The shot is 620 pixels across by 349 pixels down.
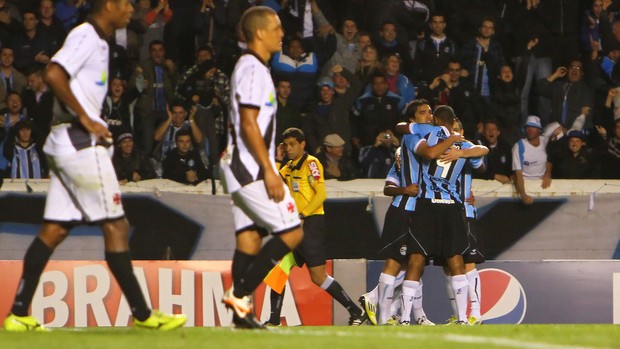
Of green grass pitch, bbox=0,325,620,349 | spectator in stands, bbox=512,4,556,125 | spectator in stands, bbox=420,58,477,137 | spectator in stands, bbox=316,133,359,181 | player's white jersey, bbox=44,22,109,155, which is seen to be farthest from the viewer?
spectator in stands, bbox=512,4,556,125

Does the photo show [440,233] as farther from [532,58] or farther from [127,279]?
[532,58]

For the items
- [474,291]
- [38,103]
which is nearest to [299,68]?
[38,103]

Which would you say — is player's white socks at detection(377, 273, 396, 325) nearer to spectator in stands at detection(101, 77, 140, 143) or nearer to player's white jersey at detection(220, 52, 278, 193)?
player's white jersey at detection(220, 52, 278, 193)

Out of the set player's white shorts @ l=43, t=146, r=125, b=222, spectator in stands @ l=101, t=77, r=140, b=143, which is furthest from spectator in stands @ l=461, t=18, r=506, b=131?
player's white shorts @ l=43, t=146, r=125, b=222

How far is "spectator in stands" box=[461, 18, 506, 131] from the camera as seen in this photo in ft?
60.6

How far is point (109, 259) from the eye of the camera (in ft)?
26.9

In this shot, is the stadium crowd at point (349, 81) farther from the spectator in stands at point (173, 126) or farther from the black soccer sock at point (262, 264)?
the black soccer sock at point (262, 264)

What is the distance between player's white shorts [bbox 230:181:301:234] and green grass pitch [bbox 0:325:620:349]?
67 cm

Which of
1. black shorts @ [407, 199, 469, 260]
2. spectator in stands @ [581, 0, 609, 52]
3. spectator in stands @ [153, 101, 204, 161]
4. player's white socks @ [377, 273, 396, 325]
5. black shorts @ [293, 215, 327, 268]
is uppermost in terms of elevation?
spectator in stands @ [581, 0, 609, 52]

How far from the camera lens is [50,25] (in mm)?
18031

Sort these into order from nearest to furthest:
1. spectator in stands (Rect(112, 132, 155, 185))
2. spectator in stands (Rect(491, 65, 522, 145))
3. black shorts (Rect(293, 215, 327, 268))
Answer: black shorts (Rect(293, 215, 327, 268)) < spectator in stands (Rect(112, 132, 155, 185)) < spectator in stands (Rect(491, 65, 522, 145))

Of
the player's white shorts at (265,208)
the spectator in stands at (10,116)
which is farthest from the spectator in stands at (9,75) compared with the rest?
the player's white shorts at (265,208)

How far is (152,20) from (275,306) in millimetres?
6647

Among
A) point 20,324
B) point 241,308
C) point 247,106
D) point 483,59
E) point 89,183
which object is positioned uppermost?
point 247,106
